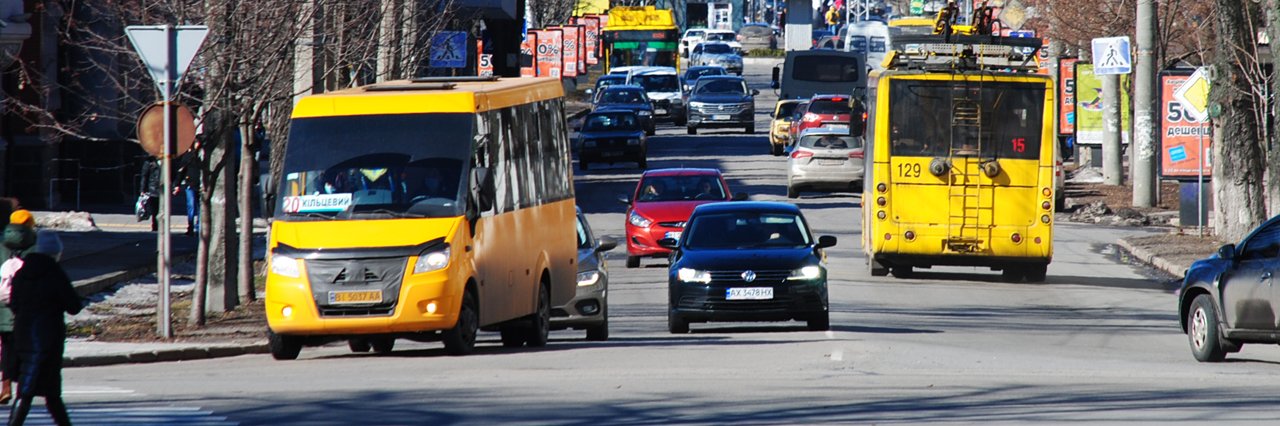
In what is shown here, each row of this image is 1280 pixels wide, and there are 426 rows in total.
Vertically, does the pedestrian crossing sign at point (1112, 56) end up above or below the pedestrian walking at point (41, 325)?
above

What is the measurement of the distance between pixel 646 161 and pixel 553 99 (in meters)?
31.2

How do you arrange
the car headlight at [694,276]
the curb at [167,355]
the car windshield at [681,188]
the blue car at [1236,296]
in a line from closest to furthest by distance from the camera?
the blue car at [1236,296] → the curb at [167,355] → the car headlight at [694,276] → the car windshield at [681,188]

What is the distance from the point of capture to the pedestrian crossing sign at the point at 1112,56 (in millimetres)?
33594

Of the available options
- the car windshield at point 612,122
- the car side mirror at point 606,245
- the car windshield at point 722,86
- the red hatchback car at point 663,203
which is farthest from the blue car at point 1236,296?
the car windshield at point 722,86

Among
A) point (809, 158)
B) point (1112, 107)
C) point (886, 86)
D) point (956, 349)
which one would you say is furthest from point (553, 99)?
point (1112, 107)

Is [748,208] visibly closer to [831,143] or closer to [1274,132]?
[1274,132]

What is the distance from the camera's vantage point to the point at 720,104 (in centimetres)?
6206

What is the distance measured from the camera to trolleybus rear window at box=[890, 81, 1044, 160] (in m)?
25.4

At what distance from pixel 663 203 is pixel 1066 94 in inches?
721

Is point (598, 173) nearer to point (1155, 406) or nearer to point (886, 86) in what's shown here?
point (886, 86)

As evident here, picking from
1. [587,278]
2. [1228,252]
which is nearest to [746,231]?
[587,278]

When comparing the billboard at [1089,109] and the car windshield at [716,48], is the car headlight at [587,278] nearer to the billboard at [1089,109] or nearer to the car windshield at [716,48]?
the billboard at [1089,109]

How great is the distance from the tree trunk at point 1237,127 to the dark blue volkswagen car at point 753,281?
11505 millimetres

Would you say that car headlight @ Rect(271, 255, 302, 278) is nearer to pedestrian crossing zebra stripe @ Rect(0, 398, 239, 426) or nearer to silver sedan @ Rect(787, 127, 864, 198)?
pedestrian crossing zebra stripe @ Rect(0, 398, 239, 426)
